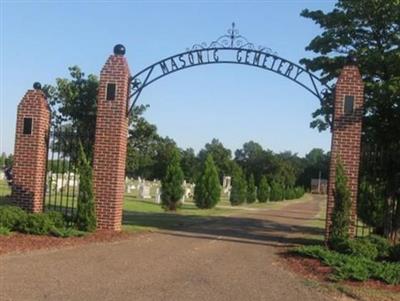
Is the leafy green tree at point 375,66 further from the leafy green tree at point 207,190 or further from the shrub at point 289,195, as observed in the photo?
the shrub at point 289,195

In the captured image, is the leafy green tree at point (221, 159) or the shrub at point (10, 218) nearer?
the shrub at point (10, 218)

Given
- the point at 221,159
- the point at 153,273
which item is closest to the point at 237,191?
the point at 153,273

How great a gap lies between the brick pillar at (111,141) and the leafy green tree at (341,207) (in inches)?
199

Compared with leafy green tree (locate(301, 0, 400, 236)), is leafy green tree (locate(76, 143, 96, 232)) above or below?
below

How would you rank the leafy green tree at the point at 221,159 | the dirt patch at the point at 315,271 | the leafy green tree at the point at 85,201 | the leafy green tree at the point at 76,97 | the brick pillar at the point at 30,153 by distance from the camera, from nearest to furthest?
the dirt patch at the point at 315,271 < the leafy green tree at the point at 85,201 < the brick pillar at the point at 30,153 < the leafy green tree at the point at 76,97 < the leafy green tree at the point at 221,159

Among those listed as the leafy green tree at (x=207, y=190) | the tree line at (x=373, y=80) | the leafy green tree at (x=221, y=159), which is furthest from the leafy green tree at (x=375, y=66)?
the leafy green tree at (x=221, y=159)

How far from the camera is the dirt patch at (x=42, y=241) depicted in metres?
11.0

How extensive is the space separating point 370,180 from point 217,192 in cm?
1555

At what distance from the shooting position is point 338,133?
13.8 meters

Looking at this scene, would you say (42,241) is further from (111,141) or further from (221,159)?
(221,159)

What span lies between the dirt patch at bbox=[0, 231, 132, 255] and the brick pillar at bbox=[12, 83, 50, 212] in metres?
2.16

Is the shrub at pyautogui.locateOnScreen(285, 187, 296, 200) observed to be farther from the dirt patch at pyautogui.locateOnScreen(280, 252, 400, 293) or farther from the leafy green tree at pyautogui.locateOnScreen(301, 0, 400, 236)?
the dirt patch at pyautogui.locateOnScreen(280, 252, 400, 293)

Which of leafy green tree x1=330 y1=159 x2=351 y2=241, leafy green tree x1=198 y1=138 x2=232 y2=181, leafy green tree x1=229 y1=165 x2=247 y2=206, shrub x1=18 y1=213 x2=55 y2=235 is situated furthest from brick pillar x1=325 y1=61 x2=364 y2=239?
leafy green tree x1=198 y1=138 x2=232 y2=181

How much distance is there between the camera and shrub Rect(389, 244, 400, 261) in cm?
1130
